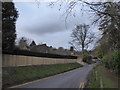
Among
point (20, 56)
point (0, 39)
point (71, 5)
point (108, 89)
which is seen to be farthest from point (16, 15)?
point (71, 5)

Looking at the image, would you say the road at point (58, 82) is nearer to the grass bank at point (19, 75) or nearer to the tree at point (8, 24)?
the grass bank at point (19, 75)

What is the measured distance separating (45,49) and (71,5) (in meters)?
106

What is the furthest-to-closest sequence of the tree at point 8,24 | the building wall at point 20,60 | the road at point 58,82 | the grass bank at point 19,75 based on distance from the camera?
the building wall at point 20,60, the tree at point 8,24, the grass bank at point 19,75, the road at point 58,82

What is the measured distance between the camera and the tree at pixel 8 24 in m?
28.0

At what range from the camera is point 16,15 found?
30281 millimetres

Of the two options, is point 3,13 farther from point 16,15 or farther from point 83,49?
point 83,49

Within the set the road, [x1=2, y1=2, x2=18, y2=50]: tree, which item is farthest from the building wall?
the road

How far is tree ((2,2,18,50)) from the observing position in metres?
28.0

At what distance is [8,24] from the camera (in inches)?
1121

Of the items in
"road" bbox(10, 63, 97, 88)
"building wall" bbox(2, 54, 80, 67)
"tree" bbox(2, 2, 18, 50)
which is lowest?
"road" bbox(10, 63, 97, 88)

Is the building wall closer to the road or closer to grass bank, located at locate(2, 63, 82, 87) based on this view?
grass bank, located at locate(2, 63, 82, 87)

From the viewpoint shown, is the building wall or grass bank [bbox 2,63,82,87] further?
the building wall

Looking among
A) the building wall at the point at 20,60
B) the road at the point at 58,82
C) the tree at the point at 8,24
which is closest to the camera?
the road at the point at 58,82

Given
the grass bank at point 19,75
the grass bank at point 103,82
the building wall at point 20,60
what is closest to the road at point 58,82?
the grass bank at point 103,82
